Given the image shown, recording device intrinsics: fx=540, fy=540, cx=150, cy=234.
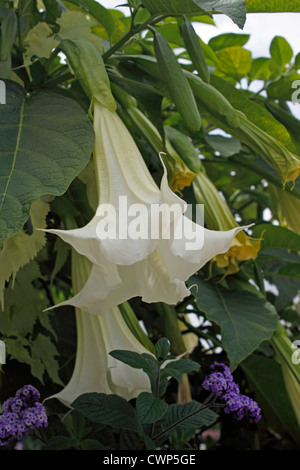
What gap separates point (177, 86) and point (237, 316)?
1.04 ft

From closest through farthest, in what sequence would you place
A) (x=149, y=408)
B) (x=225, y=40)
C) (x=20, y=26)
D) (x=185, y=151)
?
(x=149, y=408) < (x=20, y=26) < (x=185, y=151) < (x=225, y=40)

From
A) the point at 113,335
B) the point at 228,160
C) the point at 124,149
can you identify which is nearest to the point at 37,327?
the point at 113,335

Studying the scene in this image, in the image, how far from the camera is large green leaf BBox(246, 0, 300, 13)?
0.69 meters

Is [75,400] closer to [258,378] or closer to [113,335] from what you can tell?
[113,335]

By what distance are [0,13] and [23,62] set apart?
0.07m

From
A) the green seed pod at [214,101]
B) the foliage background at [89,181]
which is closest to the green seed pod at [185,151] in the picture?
the foliage background at [89,181]

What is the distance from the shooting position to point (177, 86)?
2.06 feet

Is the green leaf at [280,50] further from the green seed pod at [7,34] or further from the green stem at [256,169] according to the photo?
the green seed pod at [7,34]

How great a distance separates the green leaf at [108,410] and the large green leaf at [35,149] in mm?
241

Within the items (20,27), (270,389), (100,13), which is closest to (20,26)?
(20,27)

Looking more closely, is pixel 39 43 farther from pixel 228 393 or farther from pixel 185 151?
pixel 228 393

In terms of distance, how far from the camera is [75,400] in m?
0.62

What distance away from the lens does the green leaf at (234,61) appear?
103 centimetres

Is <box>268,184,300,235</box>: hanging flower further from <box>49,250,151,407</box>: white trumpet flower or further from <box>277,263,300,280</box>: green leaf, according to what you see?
<box>49,250,151,407</box>: white trumpet flower
